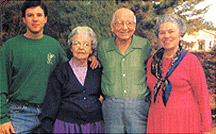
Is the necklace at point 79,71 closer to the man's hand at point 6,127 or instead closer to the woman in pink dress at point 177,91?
the woman in pink dress at point 177,91

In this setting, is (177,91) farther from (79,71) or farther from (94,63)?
(79,71)

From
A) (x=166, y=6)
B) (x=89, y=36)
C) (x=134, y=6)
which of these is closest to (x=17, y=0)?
(x=134, y=6)

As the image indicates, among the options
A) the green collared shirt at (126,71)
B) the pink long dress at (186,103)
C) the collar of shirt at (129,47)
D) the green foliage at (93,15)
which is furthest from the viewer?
the green foliage at (93,15)

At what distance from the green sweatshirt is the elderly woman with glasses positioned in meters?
0.18

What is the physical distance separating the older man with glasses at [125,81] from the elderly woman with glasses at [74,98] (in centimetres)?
17

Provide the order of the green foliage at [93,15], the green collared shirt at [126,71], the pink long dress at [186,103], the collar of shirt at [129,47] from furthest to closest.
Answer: the green foliage at [93,15] < the collar of shirt at [129,47] < the green collared shirt at [126,71] < the pink long dress at [186,103]

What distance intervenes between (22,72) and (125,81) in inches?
51.3

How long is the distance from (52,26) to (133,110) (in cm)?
974

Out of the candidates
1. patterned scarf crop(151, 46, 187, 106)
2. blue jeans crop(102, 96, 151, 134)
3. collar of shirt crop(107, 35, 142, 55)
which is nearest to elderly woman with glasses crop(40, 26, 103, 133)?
blue jeans crop(102, 96, 151, 134)

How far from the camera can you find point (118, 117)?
2902 mm

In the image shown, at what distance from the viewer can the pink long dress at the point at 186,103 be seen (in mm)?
2717

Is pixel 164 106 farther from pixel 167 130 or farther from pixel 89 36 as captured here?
pixel 89 36

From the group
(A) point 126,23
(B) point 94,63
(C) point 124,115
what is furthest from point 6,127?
(A) point 126,23

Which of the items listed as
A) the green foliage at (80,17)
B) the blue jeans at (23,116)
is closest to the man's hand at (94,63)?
the blue jeans at (23,116)
